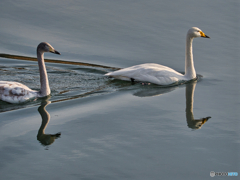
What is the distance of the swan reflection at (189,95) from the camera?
25.9ft

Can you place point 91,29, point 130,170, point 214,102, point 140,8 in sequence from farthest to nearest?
point 140,8, point 91,29, point 214,102, point 130,170

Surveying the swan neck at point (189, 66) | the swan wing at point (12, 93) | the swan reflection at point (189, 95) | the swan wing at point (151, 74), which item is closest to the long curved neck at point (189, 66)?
the swan neck at point (189, 66)

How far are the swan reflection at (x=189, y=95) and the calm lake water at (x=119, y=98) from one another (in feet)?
0.09

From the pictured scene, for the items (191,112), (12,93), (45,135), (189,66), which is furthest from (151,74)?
(45,135)

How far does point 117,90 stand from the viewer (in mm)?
10070

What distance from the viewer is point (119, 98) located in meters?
9.38

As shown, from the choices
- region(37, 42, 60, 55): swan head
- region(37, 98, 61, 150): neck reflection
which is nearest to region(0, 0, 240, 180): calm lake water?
region(37, 98, 61, 150): neck reflection

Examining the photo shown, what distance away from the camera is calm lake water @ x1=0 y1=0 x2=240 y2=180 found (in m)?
6.16

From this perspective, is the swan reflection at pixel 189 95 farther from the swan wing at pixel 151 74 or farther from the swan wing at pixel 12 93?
the swan wing at pixel 12 93

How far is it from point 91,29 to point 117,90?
4.94m

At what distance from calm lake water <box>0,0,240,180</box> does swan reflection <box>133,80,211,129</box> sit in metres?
0.03

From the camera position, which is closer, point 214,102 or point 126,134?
point 126,134

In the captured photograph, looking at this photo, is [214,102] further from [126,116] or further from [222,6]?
[222,6]

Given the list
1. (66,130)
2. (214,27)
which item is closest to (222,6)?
(214,27)
